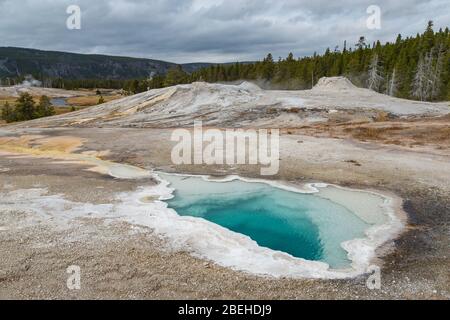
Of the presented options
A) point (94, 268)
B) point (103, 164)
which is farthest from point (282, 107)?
point (94, 268)

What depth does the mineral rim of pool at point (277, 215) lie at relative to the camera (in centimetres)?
1134

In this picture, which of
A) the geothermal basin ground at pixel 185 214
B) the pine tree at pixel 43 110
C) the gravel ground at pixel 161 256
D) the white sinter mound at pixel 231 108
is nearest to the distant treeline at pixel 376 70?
the white sinter mound at pixel 231 108

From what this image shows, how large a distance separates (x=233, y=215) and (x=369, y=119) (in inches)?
920

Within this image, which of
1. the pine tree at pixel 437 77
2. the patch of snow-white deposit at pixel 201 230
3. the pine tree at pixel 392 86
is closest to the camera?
the patch of snow-white deposit at pixel 201 230

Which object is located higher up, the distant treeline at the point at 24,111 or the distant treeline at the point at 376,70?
the distant treeline at the point at 376,70

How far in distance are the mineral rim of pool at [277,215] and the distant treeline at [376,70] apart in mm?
52291

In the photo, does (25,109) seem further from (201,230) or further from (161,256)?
(161,256)

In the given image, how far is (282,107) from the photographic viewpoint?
36875 millimetres

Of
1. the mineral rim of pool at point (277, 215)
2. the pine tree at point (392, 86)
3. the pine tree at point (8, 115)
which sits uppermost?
the pine tree at point (392, 86)

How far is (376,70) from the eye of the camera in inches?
2522

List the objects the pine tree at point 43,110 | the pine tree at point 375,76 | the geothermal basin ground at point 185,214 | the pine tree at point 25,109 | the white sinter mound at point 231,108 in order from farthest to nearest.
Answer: the pine tree at point 43,110 < the pine tree at point 375,76 < the pine tree at point 25,109 < the white sinter mound at point 231,108 < the geothermal basin ground at point 185,214

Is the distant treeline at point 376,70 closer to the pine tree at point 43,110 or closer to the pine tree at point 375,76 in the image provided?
the pine tree at point 375,76
